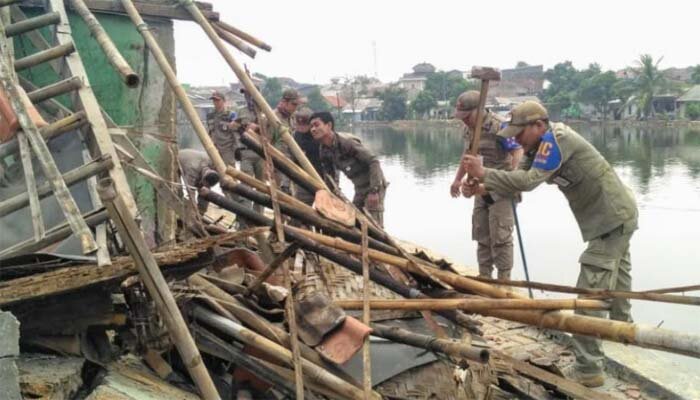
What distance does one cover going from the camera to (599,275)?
4.11 meters

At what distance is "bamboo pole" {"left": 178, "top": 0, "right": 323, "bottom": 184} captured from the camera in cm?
423

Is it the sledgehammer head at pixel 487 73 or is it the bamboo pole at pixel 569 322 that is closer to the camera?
the bamboo pole at pixel 569 322

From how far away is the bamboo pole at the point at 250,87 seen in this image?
4.23 metres

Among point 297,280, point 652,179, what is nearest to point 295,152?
point 297,280

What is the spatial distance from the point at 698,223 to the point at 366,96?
63483 millimetres

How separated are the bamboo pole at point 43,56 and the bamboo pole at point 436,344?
7.18 feet

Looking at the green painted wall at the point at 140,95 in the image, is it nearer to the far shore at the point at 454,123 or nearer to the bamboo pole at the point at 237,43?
the bamboo pole at the point at 237,43

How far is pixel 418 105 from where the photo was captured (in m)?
54.2

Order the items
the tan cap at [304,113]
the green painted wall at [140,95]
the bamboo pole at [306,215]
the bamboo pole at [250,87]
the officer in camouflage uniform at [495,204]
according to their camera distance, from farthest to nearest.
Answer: the tan cap at [304,113], the officer in camouflage uniform at [495,204], the green painted wall at [140,95], the bamboo pole at [250,87], the bamboo pole at [306,215]

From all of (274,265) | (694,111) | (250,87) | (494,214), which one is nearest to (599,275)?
(494,214)

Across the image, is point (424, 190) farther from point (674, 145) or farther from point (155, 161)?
point (674, 145)

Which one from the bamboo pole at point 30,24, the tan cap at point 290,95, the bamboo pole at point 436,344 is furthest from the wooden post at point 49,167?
the tan cap at point 290,95

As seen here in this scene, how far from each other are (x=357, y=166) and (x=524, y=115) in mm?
2549

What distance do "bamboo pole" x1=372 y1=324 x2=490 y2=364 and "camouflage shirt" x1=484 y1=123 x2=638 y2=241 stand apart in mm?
1441
